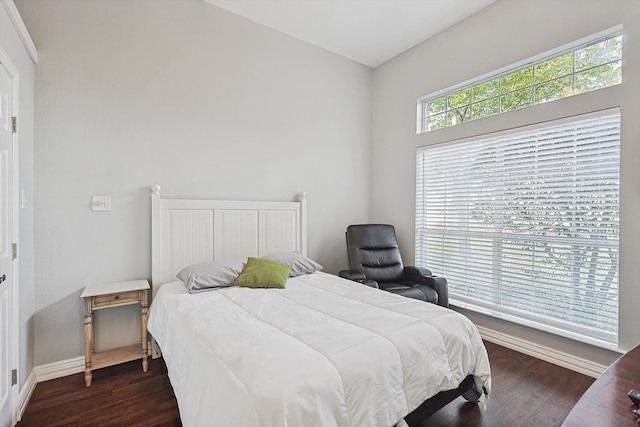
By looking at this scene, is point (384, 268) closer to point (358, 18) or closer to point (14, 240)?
point (358, 18)

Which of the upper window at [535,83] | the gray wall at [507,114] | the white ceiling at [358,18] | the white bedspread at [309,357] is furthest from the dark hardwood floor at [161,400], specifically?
the white ceiling at [358,18]

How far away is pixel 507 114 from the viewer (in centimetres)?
297

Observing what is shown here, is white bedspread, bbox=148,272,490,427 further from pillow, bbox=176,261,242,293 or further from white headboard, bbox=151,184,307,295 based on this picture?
white headboard, bbox=151,184,307,295

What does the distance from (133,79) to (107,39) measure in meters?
0.35

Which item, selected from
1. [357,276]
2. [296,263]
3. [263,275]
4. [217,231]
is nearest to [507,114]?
[357,276]

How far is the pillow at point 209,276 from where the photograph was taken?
2.42 m

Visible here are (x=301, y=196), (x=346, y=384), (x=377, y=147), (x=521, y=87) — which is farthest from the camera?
(x=377, y=147)

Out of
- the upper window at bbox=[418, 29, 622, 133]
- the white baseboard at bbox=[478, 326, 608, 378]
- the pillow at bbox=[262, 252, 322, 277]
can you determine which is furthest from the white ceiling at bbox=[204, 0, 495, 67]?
the white baseboard at bbox=[478, 326, 608, 378]

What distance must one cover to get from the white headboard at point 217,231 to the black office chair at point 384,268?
0.65 m

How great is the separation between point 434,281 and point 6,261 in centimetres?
338

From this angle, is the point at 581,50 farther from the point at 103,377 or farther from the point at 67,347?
the point at 67,347

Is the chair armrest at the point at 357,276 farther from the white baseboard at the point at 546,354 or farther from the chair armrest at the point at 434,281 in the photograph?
the white baseboard at the point at 546,354

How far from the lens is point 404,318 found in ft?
5.81

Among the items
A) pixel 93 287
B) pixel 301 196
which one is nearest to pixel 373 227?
pixel 301 196
